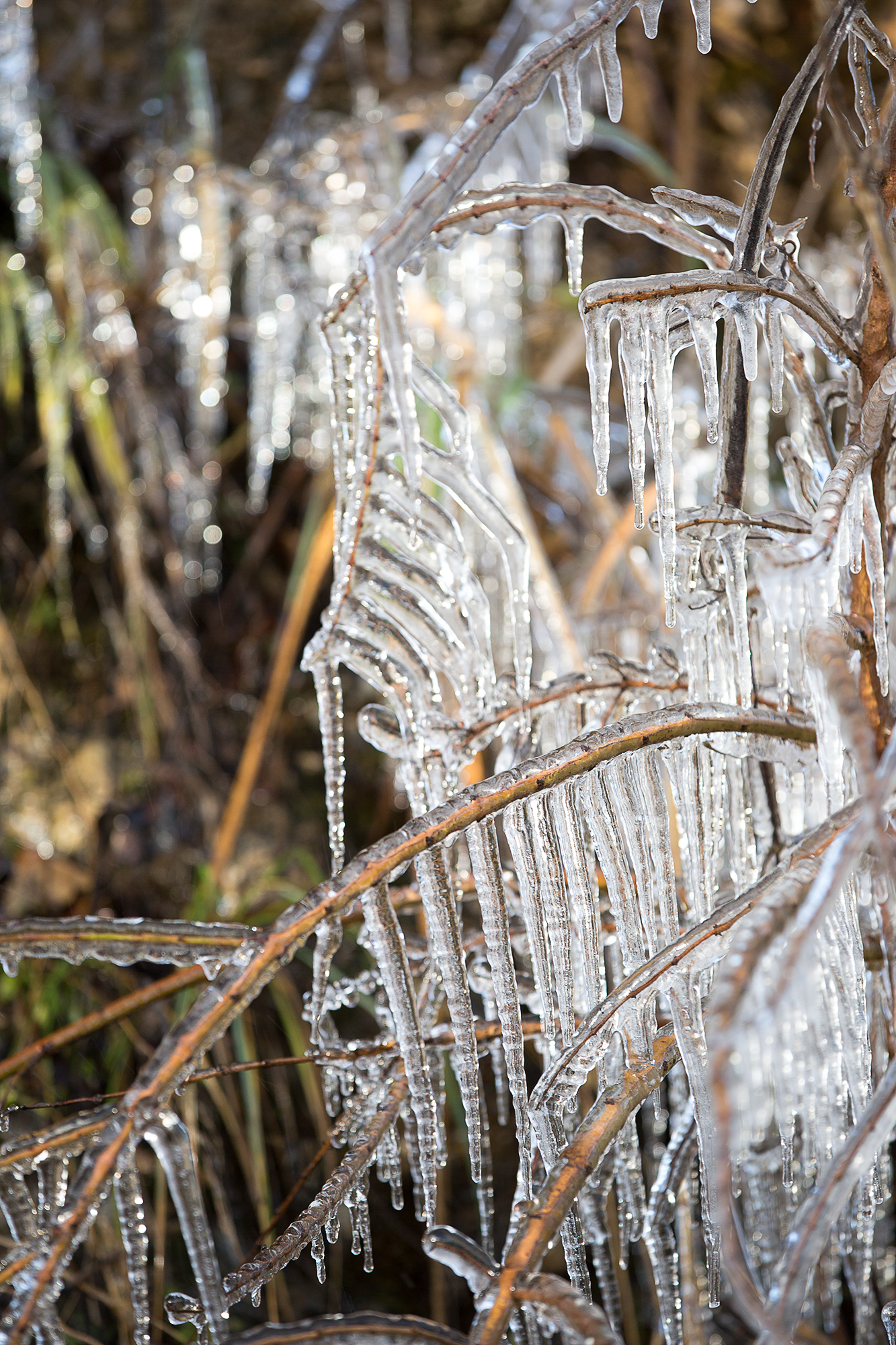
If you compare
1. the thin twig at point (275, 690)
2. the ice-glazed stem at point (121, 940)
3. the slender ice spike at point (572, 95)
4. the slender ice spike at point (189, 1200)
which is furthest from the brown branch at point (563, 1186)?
the thin twig at point (275, 690)

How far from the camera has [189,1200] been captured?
41 centimetres

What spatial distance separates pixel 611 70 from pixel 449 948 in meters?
0.46

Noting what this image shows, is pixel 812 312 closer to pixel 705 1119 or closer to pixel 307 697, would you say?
pixel 705 1119

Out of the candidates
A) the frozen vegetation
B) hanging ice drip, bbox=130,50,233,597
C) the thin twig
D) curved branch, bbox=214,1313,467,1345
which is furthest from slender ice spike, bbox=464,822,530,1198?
hanging ice drip, bbox=130,50,233,597

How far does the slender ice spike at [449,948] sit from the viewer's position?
1.58 feet

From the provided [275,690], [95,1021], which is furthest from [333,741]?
[275,690]

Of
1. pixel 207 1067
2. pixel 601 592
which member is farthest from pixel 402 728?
pixel 601 592

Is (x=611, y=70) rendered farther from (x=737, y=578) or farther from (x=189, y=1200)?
(x=189, y=1200)

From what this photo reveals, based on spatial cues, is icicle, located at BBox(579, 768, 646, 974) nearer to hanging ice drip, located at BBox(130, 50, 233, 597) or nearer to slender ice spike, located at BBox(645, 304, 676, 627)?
slender ice spike, located at BBox(645, 304, 676, 627)

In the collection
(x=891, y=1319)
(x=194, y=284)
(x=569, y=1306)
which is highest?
(x=194, y=284)

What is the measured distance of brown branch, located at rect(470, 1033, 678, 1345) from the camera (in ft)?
1.31

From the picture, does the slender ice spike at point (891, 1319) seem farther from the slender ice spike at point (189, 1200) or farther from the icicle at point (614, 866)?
the slender ice spike at point (189, 1200)

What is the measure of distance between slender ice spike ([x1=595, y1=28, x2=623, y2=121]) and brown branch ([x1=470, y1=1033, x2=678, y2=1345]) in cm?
48

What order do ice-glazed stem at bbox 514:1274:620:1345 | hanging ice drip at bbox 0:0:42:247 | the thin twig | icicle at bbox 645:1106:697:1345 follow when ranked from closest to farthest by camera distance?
ice-glazed stem at bbox 514:1274:620:1345 → icicle at bbox 645:1106:697:1345 → the thin twig → hanging ice drip at bbox 0:0:42:247
